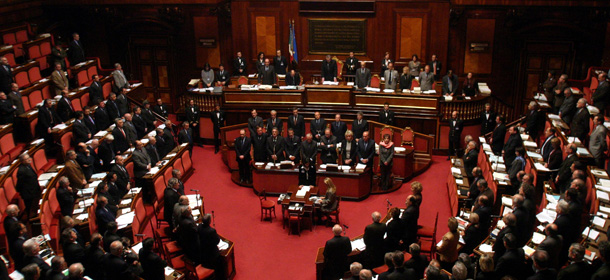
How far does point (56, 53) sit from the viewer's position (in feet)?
45.4

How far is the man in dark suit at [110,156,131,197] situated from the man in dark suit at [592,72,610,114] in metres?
9.85

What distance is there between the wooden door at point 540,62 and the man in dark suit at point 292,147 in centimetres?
734

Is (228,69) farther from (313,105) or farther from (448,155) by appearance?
(448,155)

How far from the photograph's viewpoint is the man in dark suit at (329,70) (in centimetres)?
1477

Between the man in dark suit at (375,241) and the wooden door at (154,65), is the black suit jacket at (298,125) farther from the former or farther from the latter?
the wooden door at (154,65)

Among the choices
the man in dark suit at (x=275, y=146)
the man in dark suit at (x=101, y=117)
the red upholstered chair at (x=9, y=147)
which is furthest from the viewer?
the man in dark suit at (x=101, y=117)

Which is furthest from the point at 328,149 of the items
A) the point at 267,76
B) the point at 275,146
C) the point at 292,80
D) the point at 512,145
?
the point at 267,76

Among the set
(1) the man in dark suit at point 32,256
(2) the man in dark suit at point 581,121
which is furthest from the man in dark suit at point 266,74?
(1) the man in dark suit at point 32,256

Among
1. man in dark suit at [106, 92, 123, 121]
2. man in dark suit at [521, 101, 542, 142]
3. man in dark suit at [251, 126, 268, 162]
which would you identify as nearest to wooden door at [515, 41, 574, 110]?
man in dark suit at [521, 101, 542, 142]

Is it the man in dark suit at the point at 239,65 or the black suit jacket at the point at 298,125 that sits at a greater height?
the man in dark suit at the point at 239,65

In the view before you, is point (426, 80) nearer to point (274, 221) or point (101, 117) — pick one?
point (274, 221)

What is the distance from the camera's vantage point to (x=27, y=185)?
30.4ft

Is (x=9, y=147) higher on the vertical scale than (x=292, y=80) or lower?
lower

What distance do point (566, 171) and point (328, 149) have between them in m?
4.81
